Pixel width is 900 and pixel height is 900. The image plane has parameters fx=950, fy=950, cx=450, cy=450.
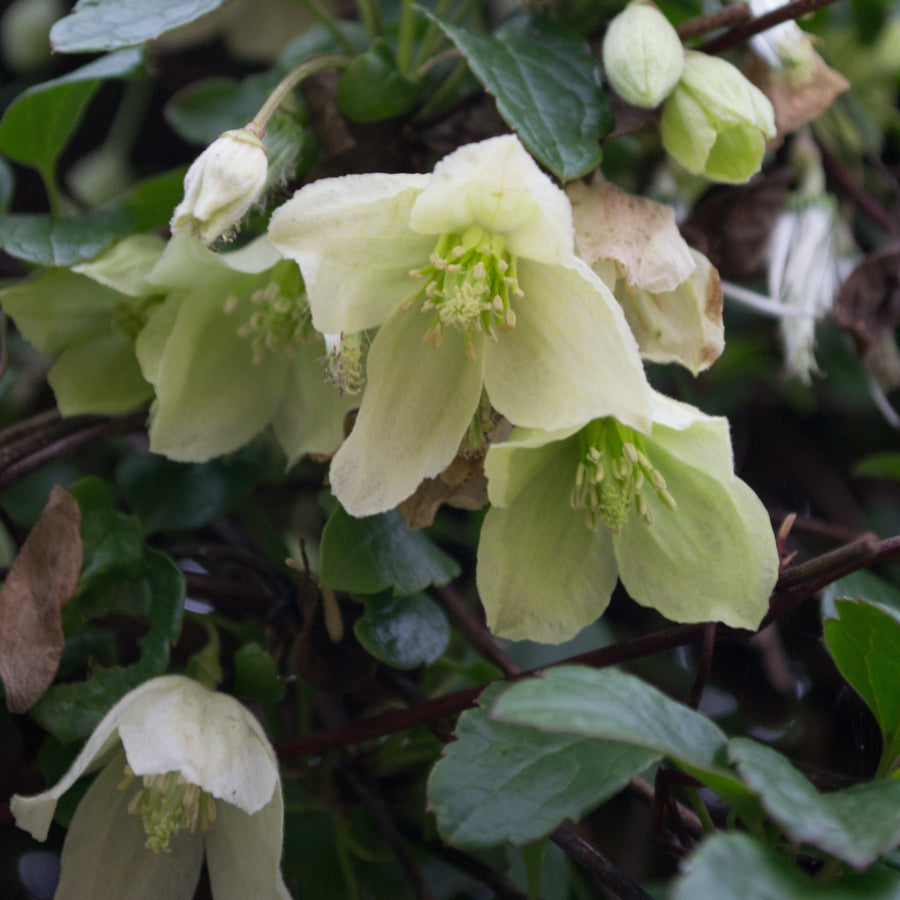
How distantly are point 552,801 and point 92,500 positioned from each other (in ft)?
1.30

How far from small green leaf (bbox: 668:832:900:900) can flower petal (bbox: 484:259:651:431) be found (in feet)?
0.69

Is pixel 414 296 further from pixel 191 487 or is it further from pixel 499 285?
pixel 191 487

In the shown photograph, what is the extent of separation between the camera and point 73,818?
63 cm

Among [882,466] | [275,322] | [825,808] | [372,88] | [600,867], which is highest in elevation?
[372,88]

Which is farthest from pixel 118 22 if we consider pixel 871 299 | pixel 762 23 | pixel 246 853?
pixel 871 299

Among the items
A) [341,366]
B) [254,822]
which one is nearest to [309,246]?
[341,366]

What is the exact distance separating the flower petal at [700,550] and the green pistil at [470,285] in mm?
138

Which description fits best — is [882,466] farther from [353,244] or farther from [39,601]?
[39,601]

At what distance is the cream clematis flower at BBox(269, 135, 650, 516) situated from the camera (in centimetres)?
52

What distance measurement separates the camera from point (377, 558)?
0.62 meters

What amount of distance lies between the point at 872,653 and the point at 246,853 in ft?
1.34

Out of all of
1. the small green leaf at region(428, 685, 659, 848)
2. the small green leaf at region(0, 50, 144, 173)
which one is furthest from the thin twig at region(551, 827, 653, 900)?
the small green leaf at region(0, 50, 144, 173)

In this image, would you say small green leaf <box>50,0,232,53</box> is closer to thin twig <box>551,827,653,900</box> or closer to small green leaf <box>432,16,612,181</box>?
small green leaf <box>432,16,612,181</box>

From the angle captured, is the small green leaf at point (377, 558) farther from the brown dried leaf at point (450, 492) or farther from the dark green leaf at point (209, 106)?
the dark green leaf at point (209, 106)
